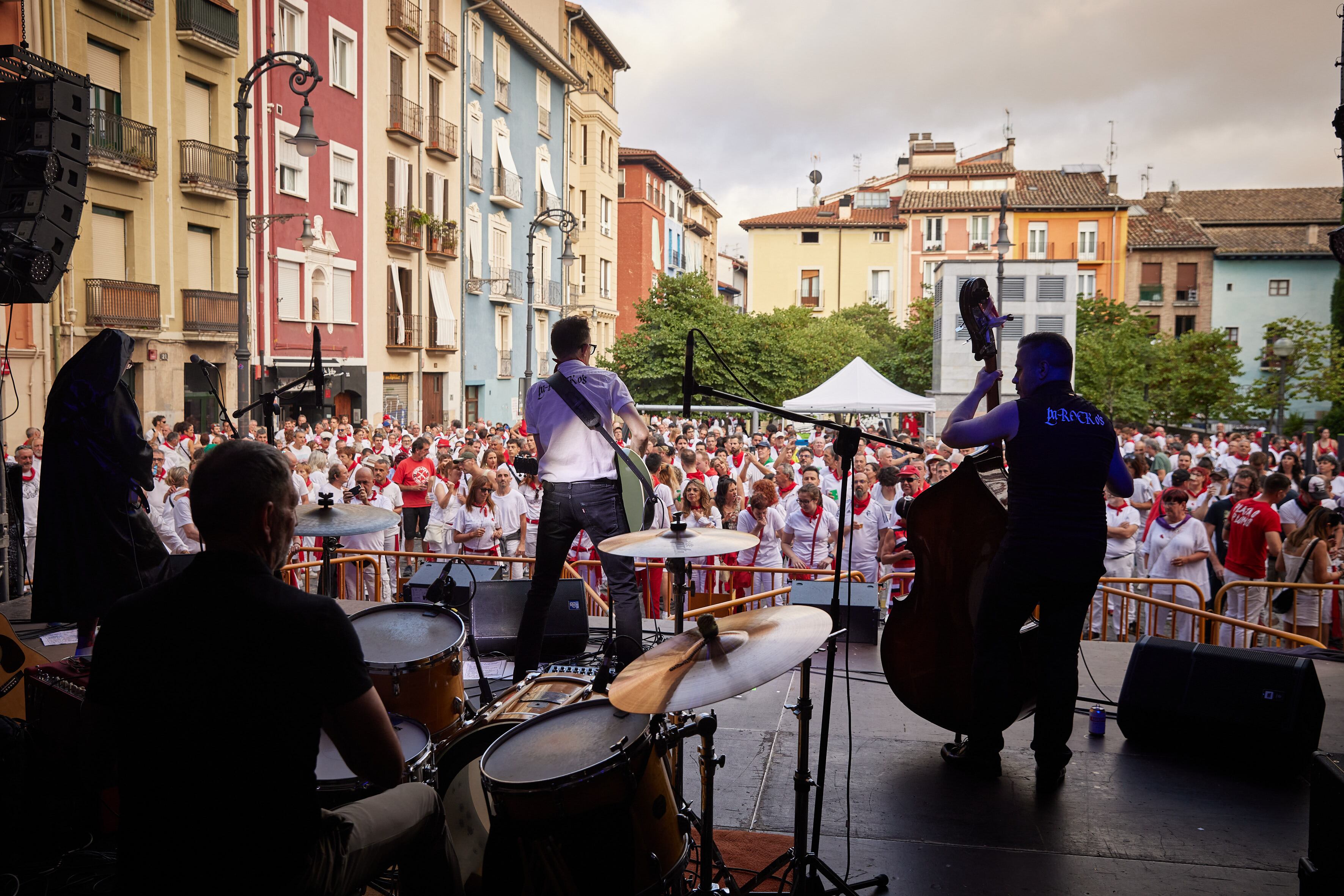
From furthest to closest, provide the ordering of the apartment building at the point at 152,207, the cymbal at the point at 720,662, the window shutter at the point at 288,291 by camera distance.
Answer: the window shutter at the point at 288,291
the apartment building at the point at 152,207
the cymbal at the point at 720,662

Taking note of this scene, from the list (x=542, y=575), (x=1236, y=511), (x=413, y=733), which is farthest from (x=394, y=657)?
(x=1236, y=511)

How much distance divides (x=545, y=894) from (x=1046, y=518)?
2428 mm

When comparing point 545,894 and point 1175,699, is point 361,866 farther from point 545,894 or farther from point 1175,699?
point 1175,699

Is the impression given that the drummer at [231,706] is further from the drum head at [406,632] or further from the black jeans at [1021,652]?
the black jeans at [1021,652]

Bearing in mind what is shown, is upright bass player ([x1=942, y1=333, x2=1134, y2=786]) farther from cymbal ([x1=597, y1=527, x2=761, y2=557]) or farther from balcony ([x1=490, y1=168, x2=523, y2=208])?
balcony ([x1=490, y1=168, x2=523, y2=208])

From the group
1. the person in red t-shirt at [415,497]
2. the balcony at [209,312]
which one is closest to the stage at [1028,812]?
the person in red t-shirt at [415,497]

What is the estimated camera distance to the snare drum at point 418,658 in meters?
3.88

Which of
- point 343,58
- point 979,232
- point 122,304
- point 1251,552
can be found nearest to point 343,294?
point 343,58

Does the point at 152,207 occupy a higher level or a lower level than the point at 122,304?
higher

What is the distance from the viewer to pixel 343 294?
26.6 metres

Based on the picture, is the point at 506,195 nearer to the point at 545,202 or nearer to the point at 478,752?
the point at 545,202

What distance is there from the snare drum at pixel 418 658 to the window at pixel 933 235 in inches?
2219

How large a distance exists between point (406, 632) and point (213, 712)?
1891mm

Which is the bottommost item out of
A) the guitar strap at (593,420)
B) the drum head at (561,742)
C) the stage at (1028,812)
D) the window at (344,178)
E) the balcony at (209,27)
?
the stage at (1028,812)
